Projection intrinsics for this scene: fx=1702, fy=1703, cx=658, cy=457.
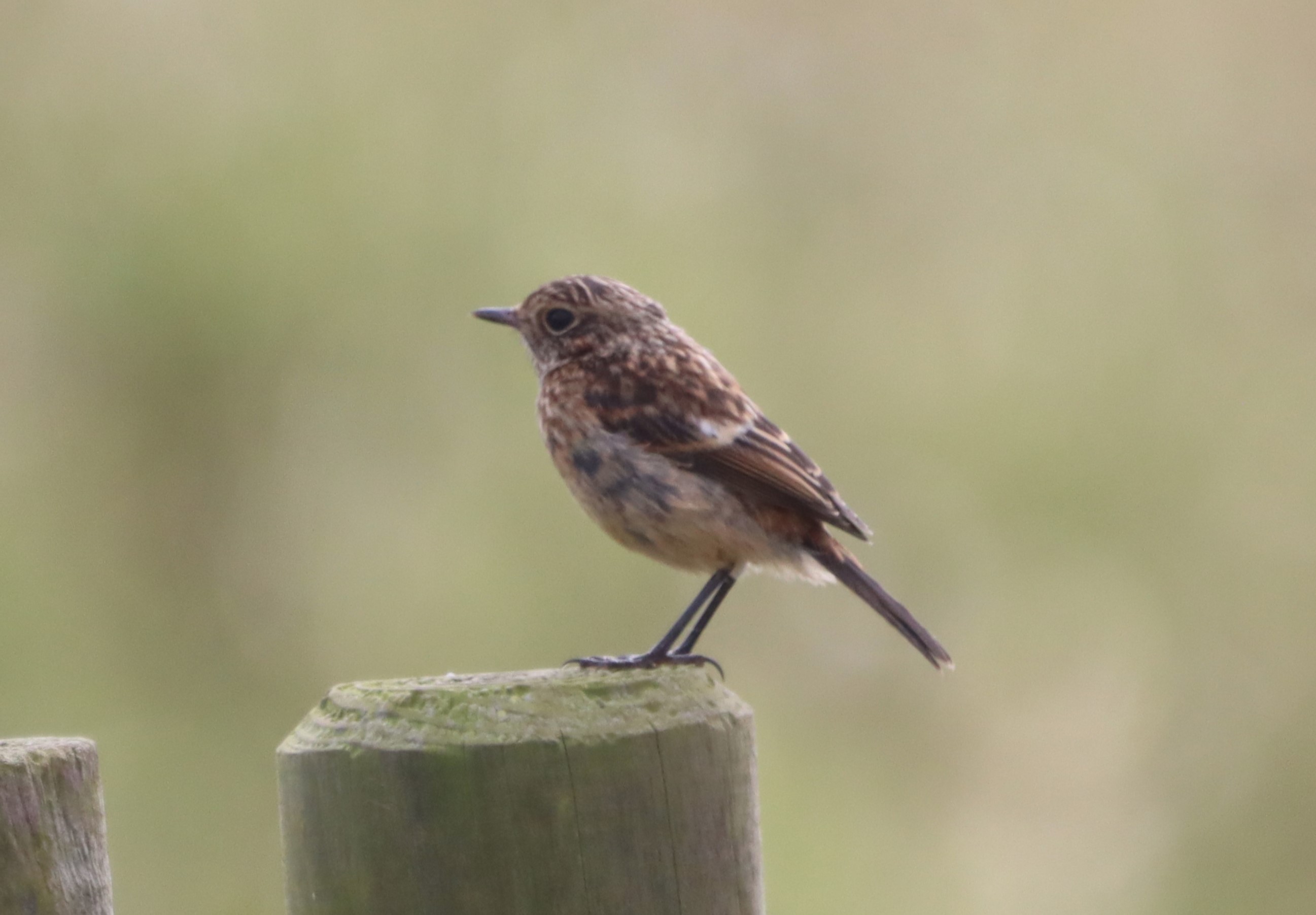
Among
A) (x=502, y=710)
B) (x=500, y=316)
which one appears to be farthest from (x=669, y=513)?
(x=502, y=710)

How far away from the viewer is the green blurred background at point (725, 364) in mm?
7355

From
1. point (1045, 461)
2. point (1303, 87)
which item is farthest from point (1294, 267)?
point (1045, 461)

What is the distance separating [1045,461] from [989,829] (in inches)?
69.2

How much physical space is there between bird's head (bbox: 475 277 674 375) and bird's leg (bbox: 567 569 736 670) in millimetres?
845

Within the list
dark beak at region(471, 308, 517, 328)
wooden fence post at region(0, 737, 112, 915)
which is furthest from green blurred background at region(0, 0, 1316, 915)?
wooden fence post at region(0, 737, 112, 915)

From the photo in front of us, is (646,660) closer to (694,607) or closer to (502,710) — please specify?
(694,607)

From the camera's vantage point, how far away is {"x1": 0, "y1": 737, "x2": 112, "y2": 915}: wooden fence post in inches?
87.0

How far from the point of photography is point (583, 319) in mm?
5121

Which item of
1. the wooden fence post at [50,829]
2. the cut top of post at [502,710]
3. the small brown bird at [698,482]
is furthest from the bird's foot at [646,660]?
the wooden fence post at [50,829]

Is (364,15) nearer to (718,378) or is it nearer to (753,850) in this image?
(718,378)

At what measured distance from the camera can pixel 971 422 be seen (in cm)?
822

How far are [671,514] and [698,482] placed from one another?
0.43 feet

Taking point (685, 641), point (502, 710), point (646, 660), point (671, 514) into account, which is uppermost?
point (502, 710)

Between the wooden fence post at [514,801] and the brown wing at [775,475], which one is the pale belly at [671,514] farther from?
the wooden fence post at [514,801]
